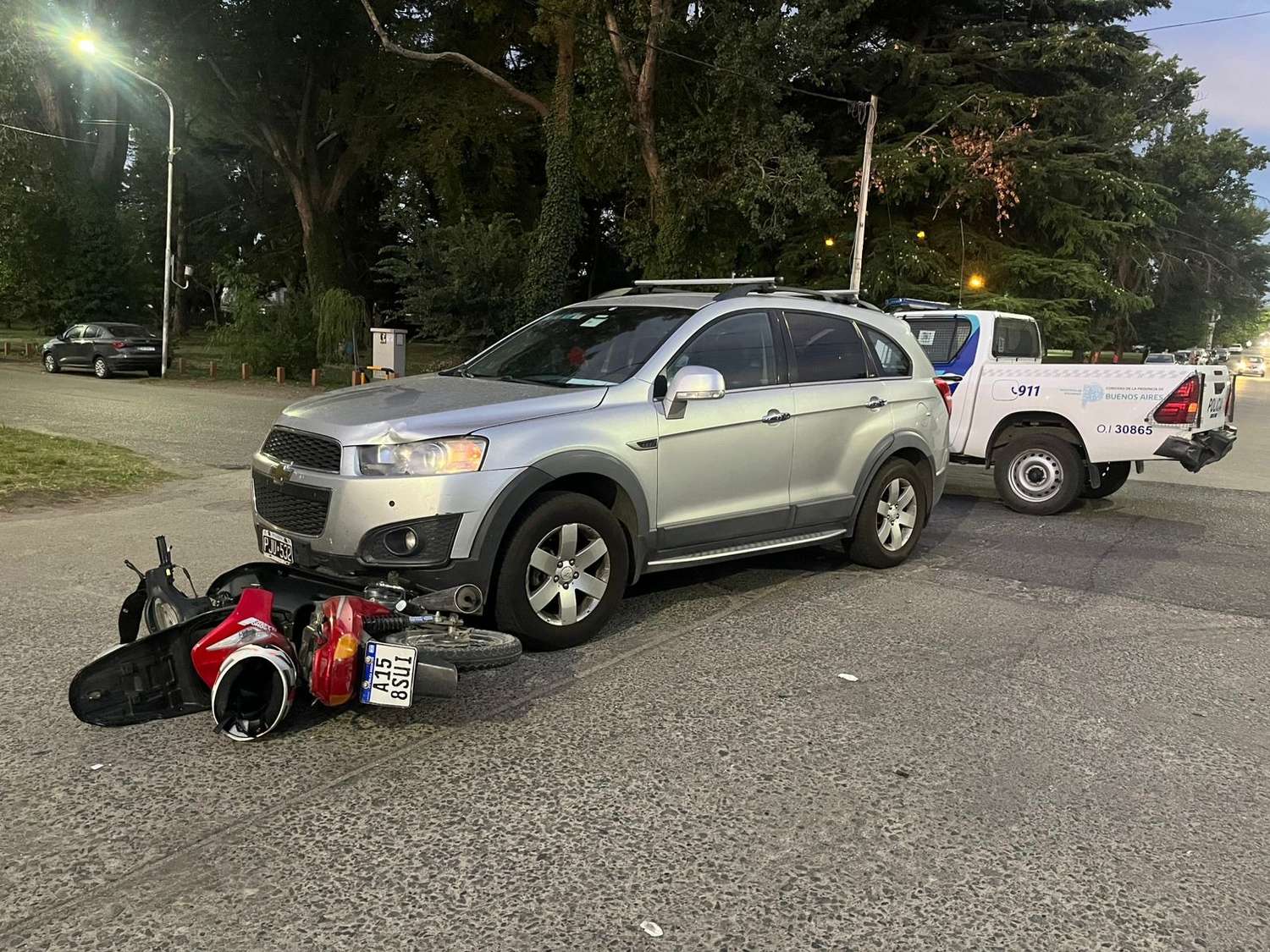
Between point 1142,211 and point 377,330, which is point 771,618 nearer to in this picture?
point 377,330

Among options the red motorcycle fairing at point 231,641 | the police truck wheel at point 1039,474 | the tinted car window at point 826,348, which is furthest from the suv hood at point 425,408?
the police truck wheel at point 1039,474

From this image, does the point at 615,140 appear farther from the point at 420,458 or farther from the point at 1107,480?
the point at 420,458

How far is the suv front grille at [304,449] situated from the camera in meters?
4.72

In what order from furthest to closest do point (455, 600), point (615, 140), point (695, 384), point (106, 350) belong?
point (106, 350) < point (615, 140) < point (695, 384) < point (455, 600)

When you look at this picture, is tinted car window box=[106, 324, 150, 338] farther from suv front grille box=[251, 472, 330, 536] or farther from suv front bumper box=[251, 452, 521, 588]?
suv front bumper box=[251, 452, 521, 588]

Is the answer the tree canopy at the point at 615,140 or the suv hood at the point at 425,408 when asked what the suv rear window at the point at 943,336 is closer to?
the suv hood at the point at 425,408

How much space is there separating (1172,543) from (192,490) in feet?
29.3

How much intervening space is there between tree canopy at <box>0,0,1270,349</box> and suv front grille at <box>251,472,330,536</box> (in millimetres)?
20287

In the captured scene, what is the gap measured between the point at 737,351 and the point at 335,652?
3136 millimetres

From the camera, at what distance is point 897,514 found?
7.02 meters

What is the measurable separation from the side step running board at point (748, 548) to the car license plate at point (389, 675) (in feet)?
6.33

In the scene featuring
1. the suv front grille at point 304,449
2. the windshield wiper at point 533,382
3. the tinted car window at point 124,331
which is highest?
the tinted car window at point 124,331

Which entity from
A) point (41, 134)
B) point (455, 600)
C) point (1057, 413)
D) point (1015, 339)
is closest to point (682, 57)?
point (1015, 339)

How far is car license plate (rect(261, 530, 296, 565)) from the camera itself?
15.9 ft
